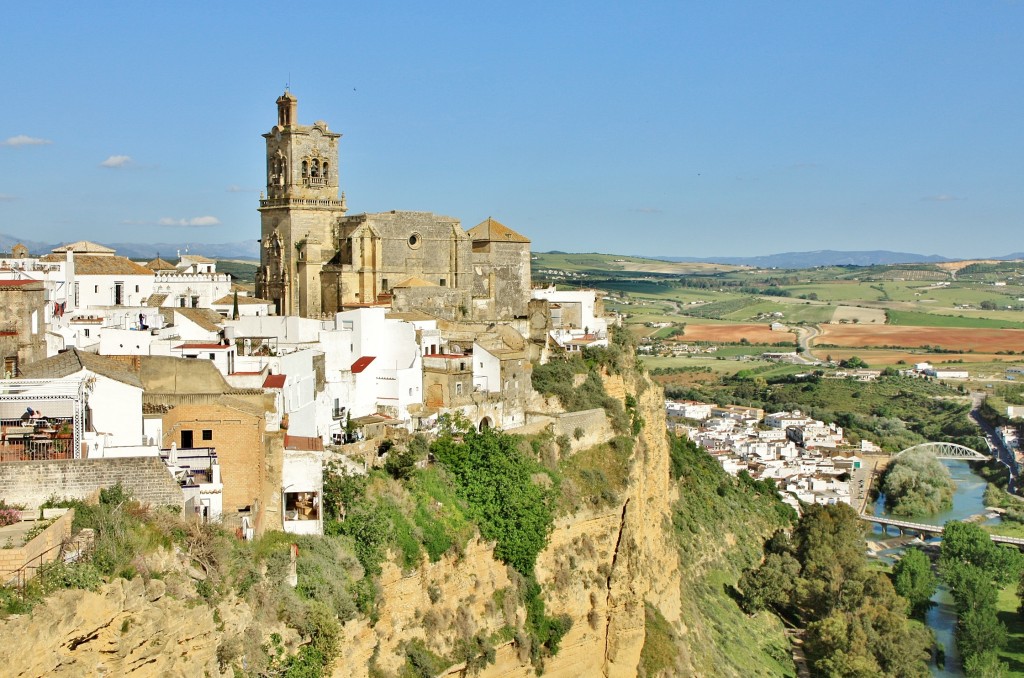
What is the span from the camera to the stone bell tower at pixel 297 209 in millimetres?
39469

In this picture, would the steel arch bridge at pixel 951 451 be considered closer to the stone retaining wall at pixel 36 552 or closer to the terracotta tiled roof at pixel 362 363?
the terracotta tiled roof at pixel 362 363

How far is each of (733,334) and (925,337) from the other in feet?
93.5

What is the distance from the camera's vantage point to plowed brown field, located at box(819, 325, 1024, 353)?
575ft

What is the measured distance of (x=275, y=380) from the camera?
80.9 ft

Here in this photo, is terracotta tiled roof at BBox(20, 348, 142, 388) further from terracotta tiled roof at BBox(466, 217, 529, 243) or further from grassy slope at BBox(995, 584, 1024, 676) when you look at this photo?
grassy slope at BBox(995, 584, 1024, 676)

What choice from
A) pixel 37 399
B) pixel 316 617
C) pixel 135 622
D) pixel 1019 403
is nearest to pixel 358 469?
pixel 316 617

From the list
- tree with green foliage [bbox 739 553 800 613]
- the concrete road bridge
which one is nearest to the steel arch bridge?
the concrete road bridge

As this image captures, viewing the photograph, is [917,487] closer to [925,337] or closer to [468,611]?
[468,611]

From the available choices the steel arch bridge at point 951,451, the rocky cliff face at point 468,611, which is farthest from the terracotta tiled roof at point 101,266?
the steel arch bridge at point 951,451

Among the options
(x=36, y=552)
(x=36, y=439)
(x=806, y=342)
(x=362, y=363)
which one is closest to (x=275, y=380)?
(x=362, y=363)

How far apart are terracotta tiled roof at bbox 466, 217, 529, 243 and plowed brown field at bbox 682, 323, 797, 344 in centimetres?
12740

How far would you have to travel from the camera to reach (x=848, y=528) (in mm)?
52156

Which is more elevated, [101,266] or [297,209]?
[297,209]

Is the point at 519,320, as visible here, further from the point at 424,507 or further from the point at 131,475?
the point at 131,475
